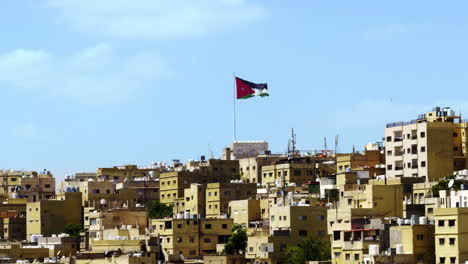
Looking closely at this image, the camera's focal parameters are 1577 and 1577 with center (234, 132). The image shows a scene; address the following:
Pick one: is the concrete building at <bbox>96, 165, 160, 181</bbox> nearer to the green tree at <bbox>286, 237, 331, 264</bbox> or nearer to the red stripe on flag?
the red stripe on flag

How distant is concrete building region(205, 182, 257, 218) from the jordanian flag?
30.3ft

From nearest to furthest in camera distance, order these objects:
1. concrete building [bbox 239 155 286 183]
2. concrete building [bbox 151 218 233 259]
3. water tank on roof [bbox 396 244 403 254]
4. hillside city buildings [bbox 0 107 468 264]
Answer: water tank on roof [bbox 396 244 403 254] → hillside city buildings [bbox 0 107 468 264] → concrete building [bbox 151 218 233 259] → concrete building [bbox 239 155 286 183]

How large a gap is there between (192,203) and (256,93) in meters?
10.5

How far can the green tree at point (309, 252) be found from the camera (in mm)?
79312

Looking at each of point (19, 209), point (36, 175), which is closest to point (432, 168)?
point (19, 209)

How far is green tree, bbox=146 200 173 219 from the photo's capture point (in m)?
108

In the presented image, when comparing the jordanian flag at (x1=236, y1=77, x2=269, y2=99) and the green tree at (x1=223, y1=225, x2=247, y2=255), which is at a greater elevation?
the jordanian flag at (x1=236, y1=77, x2=269, y2=99)

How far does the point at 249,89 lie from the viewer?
113m

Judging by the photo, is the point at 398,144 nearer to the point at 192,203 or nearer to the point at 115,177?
the point at 192,203

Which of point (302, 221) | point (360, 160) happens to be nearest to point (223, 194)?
point (360, 160)

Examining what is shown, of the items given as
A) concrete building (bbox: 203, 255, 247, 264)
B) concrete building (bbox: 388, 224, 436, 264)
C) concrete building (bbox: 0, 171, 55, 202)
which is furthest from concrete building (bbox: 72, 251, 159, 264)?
concrete building (bbox: 0, 171, 55, 202)

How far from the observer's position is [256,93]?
369ft

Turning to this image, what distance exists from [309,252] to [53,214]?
118 feet

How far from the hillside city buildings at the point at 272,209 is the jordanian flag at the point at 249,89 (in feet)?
19.5
